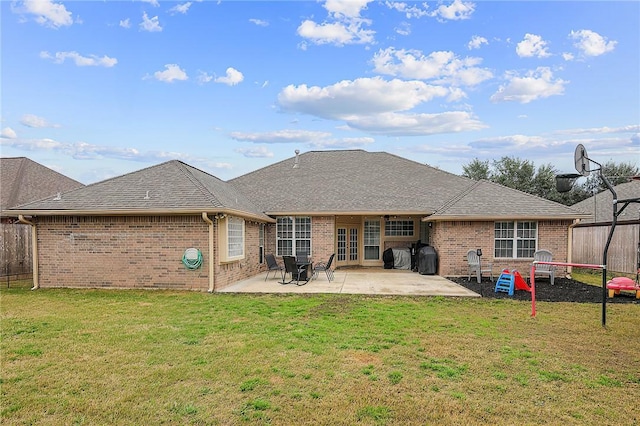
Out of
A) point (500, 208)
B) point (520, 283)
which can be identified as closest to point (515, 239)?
point (500, 208)

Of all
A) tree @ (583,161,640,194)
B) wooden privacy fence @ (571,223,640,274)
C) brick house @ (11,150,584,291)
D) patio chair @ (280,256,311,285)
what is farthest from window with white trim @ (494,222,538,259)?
tree @ (583,161,640,194)

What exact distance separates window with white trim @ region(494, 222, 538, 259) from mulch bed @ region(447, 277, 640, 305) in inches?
55.5

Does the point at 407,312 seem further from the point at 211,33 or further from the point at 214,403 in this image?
the point at 211,33

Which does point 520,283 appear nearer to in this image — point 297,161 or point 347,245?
point 347,245

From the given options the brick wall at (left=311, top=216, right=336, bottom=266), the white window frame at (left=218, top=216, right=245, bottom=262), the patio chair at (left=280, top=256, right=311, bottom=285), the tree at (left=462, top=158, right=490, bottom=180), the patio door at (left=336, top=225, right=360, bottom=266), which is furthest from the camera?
the tree at (left=462, top=158, right=490, bottom=180)

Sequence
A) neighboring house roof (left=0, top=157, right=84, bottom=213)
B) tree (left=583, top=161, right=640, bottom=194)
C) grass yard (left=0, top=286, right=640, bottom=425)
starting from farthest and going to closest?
tree (left=583, top=161, right=640, bottom=194) → neighboring house roof (left=0, top=157, right=84, bottom=213) → grass yard (left=0, top=286, right=640, bottom=425)

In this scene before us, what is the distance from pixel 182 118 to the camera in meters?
16.7

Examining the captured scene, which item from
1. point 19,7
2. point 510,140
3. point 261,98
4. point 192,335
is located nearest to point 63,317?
point 192,335

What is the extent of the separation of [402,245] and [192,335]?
41.3ft

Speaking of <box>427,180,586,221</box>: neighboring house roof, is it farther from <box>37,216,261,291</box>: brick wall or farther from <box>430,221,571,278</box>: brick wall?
<box>37,216,261,291</box>: brick wall

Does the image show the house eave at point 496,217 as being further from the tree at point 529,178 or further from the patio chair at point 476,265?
the tree at point 529,178

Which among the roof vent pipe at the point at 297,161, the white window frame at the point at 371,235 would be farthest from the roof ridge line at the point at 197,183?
the white window frame at the point at 371,235

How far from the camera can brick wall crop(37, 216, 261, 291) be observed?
10.8 metres

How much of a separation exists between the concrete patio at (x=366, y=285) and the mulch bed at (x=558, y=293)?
0.53m
